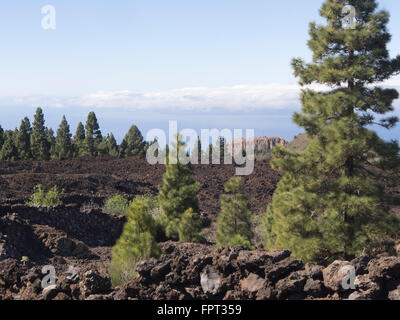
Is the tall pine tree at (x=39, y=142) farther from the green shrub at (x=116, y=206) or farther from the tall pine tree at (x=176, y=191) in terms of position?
the tall pine tree at (x=176, y=191)

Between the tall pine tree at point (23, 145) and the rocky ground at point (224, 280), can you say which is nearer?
the rocky ground at point (224, 280)

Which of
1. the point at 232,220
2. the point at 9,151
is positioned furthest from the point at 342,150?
the point at 9,151

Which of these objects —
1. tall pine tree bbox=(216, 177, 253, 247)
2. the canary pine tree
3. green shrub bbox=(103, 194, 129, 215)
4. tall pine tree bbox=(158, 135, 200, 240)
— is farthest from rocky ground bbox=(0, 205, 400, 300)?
green shrub bbox=(103, 194, 129, 215)

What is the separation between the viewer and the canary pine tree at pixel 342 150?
12727 mm

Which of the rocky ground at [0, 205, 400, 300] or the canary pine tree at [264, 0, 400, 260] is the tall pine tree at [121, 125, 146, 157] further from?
the rocky ground at [0, 205, 400, 300]

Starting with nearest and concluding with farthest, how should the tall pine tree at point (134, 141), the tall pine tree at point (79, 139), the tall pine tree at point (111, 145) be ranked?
the tall pine tree at point (79, 139) < the tall pine tree at point (111, 145) < the tall pine tree at point (134, 141)

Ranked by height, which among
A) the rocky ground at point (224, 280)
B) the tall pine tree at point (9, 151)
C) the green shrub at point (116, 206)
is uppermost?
the tall pine tree at point (9, 151)

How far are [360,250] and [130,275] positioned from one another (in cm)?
624

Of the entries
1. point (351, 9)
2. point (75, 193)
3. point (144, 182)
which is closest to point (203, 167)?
point (144, 182)

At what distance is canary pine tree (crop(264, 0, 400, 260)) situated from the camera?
12727 mm

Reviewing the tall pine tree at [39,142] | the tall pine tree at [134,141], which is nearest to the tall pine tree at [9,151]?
the tall pine tree at [39,142]

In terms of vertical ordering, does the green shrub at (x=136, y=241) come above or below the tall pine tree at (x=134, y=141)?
below

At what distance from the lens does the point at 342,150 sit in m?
12.4
